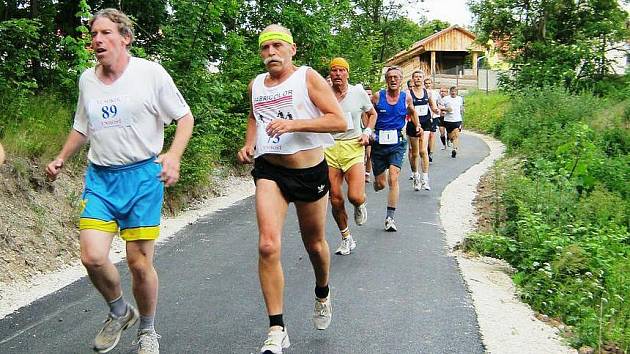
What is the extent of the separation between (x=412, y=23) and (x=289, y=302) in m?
39.3

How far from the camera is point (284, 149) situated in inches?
193

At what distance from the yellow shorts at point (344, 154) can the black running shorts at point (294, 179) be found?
11.0 feet

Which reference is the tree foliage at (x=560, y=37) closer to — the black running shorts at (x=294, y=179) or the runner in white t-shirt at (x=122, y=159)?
the black running shorts at (x=294, y=179)

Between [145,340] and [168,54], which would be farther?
[168,54]

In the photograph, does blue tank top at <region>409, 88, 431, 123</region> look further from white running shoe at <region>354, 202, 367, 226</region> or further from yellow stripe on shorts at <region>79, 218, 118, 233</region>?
yellow stripe on shorts at <region>79, 218, 118, 233</region>

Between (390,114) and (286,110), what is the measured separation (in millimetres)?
5114

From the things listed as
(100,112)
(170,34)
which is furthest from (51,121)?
(100,112)

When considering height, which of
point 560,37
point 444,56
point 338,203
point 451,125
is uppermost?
point 560,37

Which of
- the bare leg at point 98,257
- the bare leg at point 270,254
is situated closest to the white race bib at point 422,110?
the bare leg at point 270,254

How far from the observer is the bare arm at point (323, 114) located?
4734mm

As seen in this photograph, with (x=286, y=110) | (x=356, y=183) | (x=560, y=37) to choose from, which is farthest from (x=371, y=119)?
(x=560, y=37)

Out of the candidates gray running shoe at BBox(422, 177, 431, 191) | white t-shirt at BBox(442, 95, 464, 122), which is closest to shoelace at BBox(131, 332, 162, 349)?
gray running shoe at BBox(422, 177, 431, 191)

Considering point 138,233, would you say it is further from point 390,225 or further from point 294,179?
point 390,225

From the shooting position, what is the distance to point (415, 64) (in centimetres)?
6781
